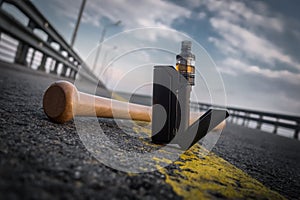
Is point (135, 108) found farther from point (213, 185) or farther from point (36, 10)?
point (36, 10)

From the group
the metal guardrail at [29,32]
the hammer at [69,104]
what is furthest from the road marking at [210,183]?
the metal guardrail at [29,32]

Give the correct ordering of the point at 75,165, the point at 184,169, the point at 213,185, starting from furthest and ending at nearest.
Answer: the point at 184,169, the point at 213,185, the point at 75,165

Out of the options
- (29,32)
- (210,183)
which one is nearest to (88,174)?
(210,183)

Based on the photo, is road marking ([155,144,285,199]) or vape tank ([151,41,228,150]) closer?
road marking ([155,144,285,199])

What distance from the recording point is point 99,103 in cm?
186

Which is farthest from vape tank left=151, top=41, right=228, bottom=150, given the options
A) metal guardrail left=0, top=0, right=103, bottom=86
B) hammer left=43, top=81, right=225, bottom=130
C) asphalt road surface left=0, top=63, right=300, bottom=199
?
metal guardrail left=0, top=0, right=103, bottom=86

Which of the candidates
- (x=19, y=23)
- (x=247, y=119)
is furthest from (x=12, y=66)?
(x=247, y=119)

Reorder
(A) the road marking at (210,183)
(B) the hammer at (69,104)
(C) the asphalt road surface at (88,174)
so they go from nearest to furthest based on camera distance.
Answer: (C) the asphalt road surface at (88,174) < (A) the road marking at (210,183) < (B) the hammer at (69,104)

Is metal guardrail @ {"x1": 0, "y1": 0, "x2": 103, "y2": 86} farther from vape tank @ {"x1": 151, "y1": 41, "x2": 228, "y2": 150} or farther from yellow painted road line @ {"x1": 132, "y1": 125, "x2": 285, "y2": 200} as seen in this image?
yellow painted road line @ {"x1": 132, "y1": 125, "x2": 285, "y2": 200}

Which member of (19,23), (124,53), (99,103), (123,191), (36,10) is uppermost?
(36,10)

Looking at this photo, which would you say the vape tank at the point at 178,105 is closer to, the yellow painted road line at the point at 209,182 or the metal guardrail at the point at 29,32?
the yellow painted road line at the point at 209,182

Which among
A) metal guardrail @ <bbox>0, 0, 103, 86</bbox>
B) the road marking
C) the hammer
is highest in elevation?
metal guardrail @ <bbox>0, 0, 103, 86</bbox>

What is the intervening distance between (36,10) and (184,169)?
17.5ft

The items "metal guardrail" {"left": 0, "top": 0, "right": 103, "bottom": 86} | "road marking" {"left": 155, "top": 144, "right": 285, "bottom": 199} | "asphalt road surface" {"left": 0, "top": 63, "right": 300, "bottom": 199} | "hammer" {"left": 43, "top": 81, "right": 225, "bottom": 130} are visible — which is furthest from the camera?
"metal guardrail" {"left": 0, "top": 0, "right": 103, "bottom": 86}
